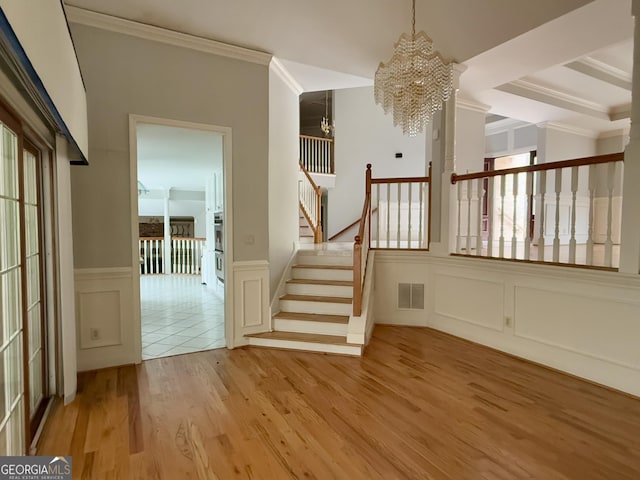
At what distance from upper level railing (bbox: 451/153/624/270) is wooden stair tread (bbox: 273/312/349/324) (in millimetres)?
1709

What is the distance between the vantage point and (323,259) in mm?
4953

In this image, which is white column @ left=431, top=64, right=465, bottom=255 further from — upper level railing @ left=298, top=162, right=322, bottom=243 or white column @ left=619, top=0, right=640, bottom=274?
upper level railing @ left=298, top=162, right=322, bottom=243

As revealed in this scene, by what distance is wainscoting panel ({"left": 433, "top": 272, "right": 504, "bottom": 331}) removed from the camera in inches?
151

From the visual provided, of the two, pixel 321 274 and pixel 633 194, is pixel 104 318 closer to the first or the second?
pixel 321 274

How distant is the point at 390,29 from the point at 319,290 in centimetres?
308

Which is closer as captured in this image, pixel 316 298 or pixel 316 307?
pixel 316 307

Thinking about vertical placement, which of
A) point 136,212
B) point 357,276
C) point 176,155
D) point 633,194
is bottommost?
point 357,276

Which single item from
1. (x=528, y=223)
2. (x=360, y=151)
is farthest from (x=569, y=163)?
(x=360, y=151)

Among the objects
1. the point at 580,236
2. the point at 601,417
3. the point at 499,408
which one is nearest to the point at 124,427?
the point at 499,408

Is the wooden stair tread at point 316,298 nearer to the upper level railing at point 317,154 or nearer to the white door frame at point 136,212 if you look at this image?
the white door frame at point 136,212

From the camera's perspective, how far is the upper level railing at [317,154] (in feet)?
28.8

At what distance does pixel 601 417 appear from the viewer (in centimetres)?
245

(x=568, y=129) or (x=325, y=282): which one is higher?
(x=568, y=129)

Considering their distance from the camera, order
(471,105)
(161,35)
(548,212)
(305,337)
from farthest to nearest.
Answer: (548,212) → (471,105) → (305,337) → (161,35)
